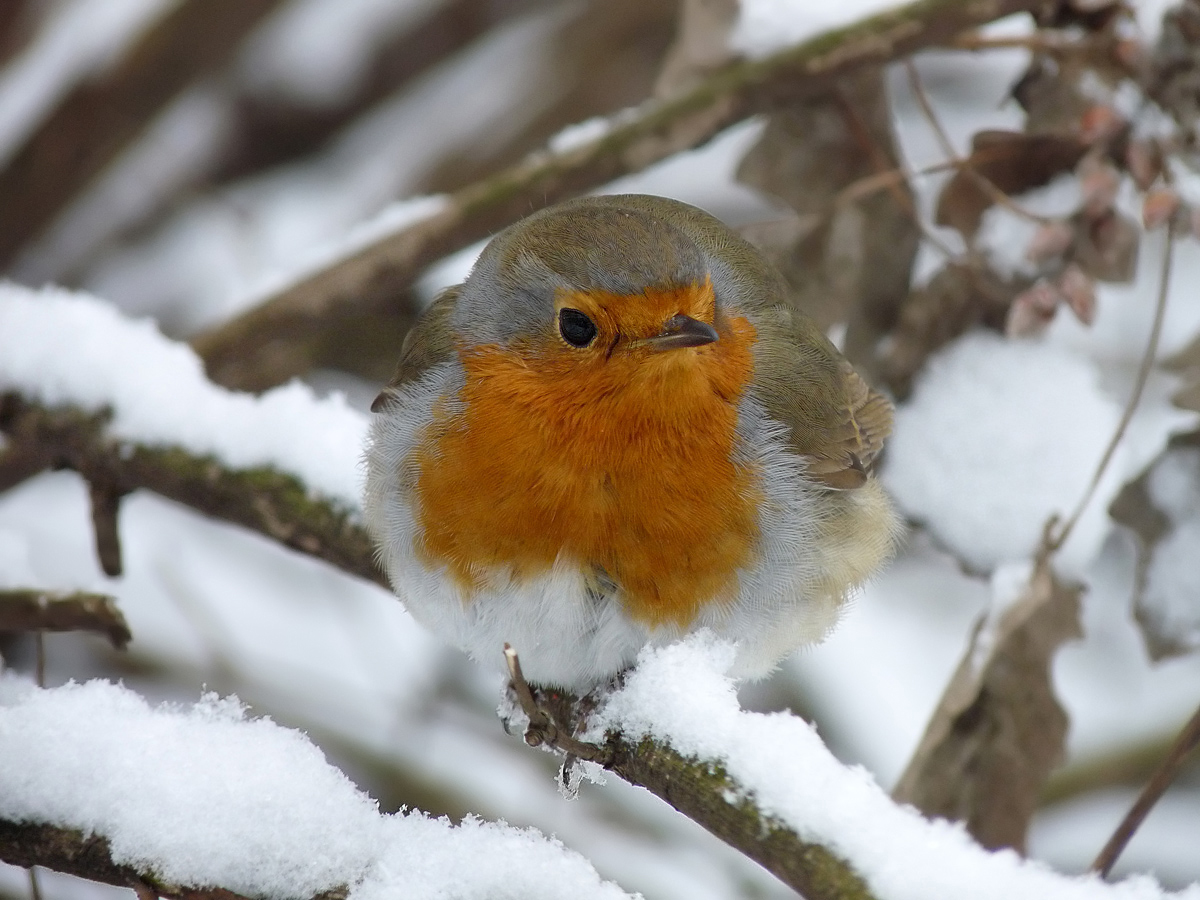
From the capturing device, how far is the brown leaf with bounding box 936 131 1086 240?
3033 mm

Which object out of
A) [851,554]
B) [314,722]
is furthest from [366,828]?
[314,722]

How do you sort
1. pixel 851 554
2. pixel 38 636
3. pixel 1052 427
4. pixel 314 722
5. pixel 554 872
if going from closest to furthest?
pixel 554 872
pixel 38 636
pixel 851 554
pixel 1052 427
pixel 314 722

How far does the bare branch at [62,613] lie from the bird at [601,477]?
1.74ft

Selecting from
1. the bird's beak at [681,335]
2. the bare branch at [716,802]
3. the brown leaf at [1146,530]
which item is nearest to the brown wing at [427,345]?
the bird's beak at [681,335]

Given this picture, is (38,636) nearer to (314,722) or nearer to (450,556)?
(450,556)

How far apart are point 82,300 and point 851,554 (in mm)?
1913

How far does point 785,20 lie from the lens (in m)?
3.25

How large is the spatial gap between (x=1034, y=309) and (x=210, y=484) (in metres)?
1.80

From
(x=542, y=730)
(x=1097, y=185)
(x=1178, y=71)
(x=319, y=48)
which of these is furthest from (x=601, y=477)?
(x=319, y=48)

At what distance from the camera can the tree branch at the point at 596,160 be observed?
121 inches

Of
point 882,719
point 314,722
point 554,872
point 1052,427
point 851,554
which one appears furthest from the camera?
point 882,719

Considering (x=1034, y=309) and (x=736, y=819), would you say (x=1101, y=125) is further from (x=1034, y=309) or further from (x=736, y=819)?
(x=736, y=819)

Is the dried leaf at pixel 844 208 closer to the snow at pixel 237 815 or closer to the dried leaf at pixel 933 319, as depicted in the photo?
the dried leaf at pixel 933 319

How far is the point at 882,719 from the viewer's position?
452 centimetres
